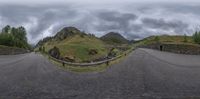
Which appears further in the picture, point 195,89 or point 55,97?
point 195,89

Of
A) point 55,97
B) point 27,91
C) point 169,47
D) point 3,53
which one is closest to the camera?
point 55,97

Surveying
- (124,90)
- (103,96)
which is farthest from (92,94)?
(124,90)

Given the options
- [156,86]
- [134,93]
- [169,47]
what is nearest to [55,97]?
[134,93]

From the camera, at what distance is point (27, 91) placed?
690 inches

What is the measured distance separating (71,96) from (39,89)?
275cm

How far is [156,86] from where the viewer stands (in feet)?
63.7

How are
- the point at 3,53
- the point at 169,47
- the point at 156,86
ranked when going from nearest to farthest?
the point at 156,86 → the point at 169,47 → the point at 3,53

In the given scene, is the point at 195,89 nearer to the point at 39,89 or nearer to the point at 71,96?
the point at 71,96

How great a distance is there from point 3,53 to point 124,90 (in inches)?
2599

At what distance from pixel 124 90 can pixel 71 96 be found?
2821mm

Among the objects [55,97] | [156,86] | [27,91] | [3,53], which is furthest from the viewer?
[3,53]

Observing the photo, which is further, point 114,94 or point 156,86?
point 156,86

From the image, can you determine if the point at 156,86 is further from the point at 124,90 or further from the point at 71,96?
the point at 71,96

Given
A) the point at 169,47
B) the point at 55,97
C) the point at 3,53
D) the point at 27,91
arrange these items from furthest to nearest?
1. the point at 3,53
2. the point at 169,47
3. the point at 27,91
4. the point at 55,97
